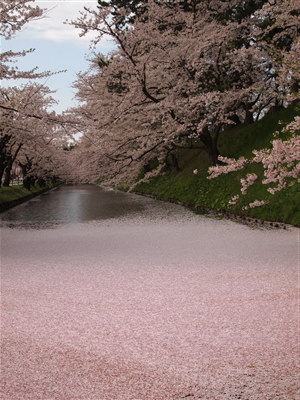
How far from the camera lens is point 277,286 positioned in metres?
7.48

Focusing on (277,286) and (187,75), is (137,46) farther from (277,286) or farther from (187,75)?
(277,286)

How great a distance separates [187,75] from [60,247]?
13994 mm

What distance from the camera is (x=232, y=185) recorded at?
21.6 meters

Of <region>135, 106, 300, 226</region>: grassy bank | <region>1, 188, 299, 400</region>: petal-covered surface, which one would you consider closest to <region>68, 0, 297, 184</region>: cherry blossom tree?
<region>135, 106, 300, 226</region>: grassy bank

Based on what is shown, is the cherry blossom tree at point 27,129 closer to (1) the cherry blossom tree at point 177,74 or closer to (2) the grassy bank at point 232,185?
(1) the cherry blossom tree at point 177,74

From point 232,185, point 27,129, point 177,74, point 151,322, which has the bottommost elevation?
point 151,322

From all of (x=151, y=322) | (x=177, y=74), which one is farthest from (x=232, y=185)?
(x=151, y=322)

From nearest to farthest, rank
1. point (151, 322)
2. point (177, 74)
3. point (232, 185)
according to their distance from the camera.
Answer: point (151, 322), point (232, 185), point (177, 74)

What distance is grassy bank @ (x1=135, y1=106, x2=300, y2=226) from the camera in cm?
1593

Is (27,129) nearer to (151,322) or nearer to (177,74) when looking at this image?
(177,74)

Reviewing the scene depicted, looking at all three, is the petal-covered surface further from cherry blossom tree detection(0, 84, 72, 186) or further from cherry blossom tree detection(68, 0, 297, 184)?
cherry blossom tree detection(68, 0, 297, 184)

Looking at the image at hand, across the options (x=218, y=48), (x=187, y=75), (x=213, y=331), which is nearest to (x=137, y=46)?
(x=187, y=75)

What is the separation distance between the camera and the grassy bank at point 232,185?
15.9m

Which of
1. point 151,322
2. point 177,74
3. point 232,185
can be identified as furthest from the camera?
point 177,74
